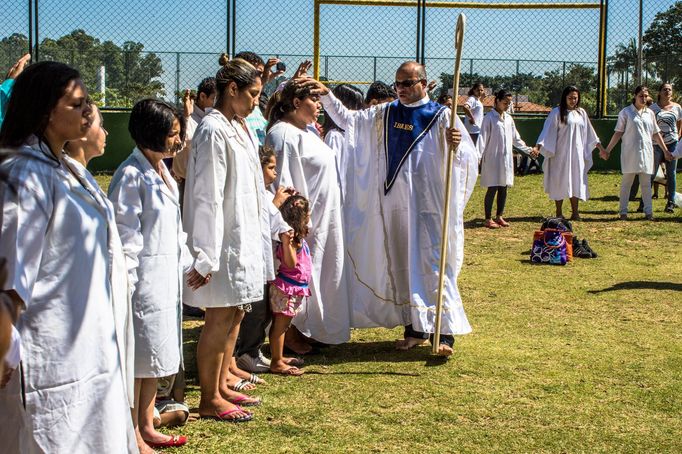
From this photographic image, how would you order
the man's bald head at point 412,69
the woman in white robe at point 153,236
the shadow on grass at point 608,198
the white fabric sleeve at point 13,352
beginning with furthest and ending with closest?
the shadow on grass at point 608,198
the man's bald head at point 412,69
the woman in white robe at point 153,236
the white fabric sleeve at point 13,352

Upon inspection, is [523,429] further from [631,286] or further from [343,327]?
[631,286]

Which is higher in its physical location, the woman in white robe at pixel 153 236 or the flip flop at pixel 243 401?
the woman in white robe at pixel 153 236

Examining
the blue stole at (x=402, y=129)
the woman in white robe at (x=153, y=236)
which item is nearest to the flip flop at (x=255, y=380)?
the woman in white robe at (x=153, y=236)

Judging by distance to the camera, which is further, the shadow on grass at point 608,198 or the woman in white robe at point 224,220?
the shadow on grass at point 608,198

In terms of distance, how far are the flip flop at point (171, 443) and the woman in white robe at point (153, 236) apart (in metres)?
0.19

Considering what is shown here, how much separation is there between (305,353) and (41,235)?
4138 mm

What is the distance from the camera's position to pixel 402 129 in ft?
22.6

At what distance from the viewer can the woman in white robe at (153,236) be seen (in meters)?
4.25

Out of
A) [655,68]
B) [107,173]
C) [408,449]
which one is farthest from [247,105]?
[655,68]

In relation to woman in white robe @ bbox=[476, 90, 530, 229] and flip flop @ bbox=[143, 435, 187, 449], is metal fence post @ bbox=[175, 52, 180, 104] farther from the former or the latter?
flip flop @ bbox=[143, 435, 187, 449]

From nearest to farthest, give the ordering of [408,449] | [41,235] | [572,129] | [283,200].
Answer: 1. [41,235]
2. [408,449]
3. [283,200]
4. [572,129]

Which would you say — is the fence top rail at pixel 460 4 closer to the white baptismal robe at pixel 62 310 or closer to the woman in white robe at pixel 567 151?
the woman in white robe at pixel 567 151

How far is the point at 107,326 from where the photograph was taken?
305 cm

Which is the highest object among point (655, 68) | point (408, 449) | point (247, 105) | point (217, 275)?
point (655, 68)
